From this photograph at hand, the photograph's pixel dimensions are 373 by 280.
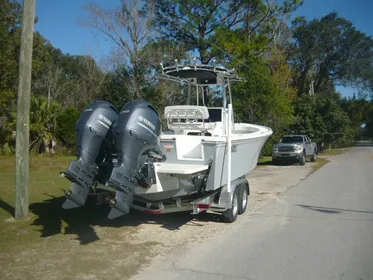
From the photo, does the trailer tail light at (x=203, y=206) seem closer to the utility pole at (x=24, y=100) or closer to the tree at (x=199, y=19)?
the utility pole at (x=24, y=100)

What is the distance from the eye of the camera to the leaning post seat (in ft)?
28.2

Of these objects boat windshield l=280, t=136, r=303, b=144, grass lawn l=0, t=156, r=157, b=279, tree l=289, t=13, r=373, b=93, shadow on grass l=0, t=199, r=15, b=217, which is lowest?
grass lawn l=0, t=156, r=157, b=279

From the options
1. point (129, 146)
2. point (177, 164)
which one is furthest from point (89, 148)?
point (177, 164)

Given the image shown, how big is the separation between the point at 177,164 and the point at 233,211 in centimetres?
185

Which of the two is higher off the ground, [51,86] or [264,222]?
[51,86]

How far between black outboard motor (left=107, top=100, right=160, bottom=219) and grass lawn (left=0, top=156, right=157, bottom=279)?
0.81 metres

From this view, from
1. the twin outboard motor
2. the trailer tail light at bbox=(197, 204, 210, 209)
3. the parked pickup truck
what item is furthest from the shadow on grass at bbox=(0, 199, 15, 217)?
the parked pickup truck

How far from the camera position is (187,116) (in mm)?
8742

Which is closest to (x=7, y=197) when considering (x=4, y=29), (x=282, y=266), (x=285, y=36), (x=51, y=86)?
(x=282, y=266)

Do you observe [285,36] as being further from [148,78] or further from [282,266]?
[282,266]

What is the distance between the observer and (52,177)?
1381 cm

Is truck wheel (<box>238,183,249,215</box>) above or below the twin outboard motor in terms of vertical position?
below

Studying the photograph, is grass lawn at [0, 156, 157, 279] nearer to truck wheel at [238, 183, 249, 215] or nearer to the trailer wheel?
the trailer wheel

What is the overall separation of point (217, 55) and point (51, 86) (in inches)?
580
